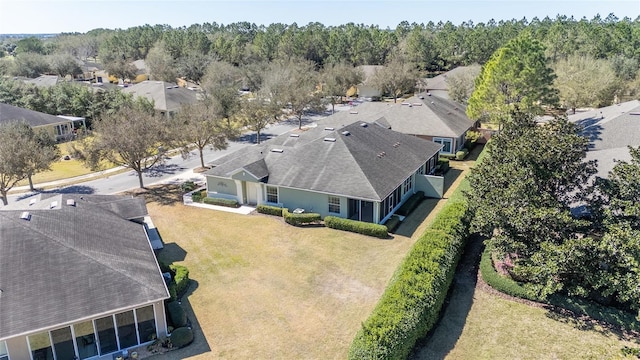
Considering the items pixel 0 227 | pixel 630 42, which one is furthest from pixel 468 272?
pixel 630 42

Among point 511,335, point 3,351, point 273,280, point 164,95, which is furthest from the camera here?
point 164,95

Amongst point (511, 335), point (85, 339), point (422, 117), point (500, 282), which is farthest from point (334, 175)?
point (422, 117)

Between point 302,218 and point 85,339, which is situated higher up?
point 302,218

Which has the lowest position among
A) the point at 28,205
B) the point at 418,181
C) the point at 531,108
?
the point at 418,181

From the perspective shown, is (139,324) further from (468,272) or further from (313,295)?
(468,272)

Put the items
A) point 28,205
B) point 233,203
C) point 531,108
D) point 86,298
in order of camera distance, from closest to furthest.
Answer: point 86,298, point 28,205, point 233,203, point 531,108

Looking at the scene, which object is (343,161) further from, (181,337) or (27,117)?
(27,117)

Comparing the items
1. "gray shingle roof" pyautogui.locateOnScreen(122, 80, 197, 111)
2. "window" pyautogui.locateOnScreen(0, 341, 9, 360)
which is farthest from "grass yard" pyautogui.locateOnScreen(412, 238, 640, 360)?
"gray shingle roof" pyautogui.locateOnScreen(122, 80, 197, 111)
